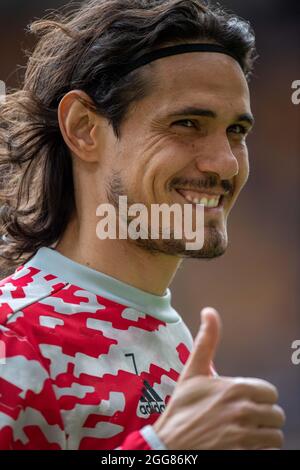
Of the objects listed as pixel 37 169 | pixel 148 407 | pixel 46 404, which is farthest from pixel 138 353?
pixel 37 169

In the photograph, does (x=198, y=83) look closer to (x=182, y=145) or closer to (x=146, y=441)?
(x=182, y=145)

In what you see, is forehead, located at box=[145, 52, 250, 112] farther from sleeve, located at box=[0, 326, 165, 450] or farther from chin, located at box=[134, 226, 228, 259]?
sleeve, located at box=[0, 326, 165, 450]

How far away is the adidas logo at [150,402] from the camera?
1.77m

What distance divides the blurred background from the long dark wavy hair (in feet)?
13.5

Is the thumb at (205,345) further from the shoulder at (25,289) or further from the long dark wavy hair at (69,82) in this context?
the long dark wavy hair at (69,82)

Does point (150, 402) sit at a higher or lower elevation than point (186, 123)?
lower

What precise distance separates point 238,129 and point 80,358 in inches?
27.8

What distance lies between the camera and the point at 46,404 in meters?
1.60

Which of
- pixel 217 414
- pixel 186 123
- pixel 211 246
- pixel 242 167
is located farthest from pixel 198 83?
pixel 217 414

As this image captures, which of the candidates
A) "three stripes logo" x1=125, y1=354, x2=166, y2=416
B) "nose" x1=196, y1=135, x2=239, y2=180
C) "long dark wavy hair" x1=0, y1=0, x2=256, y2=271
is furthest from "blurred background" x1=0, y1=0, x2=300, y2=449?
"three stripes logo" x1=125, y1=354, x2=166, y2=416

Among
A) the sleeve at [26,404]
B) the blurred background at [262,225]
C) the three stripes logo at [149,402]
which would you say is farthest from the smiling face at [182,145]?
the blurred background at [262,225]

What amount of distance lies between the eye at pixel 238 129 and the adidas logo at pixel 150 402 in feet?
2.12

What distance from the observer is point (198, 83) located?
1998 millimetres

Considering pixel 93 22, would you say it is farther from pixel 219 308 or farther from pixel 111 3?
pixel 219 308
